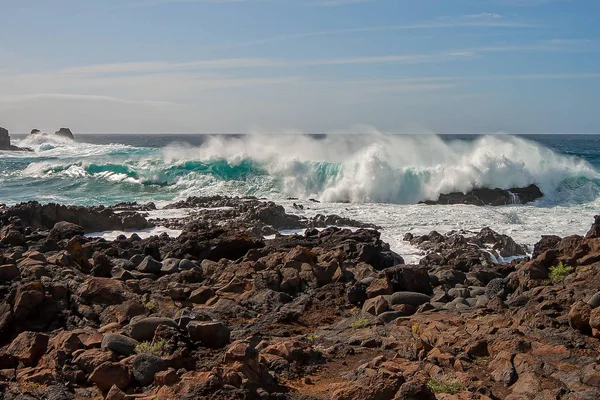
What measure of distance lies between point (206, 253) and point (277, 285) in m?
3.07

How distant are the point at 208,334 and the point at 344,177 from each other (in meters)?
30.7

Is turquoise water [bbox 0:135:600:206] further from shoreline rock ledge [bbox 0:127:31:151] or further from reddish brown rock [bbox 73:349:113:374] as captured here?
shoreline rock ledge [bbox 0:127:31:151]

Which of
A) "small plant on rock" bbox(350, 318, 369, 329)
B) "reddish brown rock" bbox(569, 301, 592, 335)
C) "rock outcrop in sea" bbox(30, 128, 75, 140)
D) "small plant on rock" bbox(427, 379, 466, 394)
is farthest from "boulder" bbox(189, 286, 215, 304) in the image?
"rock outcrop in sea" bbox(30, 128, 75, 140)

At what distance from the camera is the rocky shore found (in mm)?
5969

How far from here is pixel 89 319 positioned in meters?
8.91

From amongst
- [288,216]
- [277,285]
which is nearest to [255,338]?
[277,285]

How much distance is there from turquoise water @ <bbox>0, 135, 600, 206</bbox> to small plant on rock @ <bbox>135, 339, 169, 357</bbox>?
2759cm

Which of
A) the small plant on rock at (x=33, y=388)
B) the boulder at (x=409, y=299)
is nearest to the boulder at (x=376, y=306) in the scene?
the boulder at (x=409, y=299)

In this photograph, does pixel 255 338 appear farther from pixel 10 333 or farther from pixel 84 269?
pixel 84 269

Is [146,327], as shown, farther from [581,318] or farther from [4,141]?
[4,141]

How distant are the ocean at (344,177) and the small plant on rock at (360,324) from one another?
16.5 metres

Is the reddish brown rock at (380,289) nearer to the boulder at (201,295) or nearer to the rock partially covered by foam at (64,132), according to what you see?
the boulder at (201,295)

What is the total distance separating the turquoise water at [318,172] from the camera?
36.2m

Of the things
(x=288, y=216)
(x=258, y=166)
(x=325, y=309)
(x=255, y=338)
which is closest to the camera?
(x=255, y=338)
